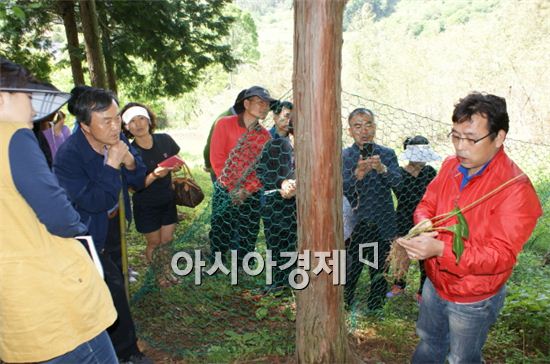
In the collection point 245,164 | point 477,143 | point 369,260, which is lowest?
point 369,260

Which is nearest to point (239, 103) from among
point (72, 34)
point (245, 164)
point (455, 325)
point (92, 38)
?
point (245, 164)

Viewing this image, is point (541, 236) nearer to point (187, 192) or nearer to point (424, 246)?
point (187, 192)

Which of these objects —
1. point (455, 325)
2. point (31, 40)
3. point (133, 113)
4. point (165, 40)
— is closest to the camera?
point (455, 325)

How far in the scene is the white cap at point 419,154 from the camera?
3.19m

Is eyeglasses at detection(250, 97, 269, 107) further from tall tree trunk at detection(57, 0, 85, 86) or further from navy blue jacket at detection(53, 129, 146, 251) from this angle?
tall tree trunk at detection(57, 0, 85, 86)

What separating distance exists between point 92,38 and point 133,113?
10.0 ft

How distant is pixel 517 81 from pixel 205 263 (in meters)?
13.6

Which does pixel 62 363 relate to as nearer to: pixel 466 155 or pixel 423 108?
pixel 466 155

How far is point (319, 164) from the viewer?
6.95 feet

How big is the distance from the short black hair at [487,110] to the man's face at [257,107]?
1983 mm

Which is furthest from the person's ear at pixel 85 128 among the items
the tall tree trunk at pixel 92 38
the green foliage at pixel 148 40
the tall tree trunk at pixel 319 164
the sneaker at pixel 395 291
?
the green foliage at pixel 148 40

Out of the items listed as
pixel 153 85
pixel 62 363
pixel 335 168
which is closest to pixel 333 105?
pixel 335 168

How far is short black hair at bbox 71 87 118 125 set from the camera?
7.69ft

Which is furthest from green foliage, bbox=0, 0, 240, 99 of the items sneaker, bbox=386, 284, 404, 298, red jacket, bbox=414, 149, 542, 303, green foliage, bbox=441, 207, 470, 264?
green foliage, bbox=441, 207, 470, 264
